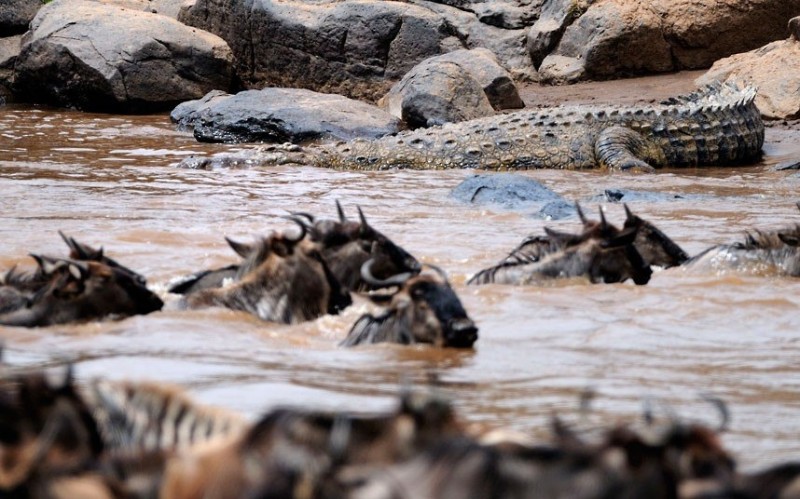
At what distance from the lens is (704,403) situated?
4.30 meters

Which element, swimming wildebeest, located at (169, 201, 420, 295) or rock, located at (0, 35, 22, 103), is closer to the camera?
swimming wildebeest, located at (169, 201, 420, 295)

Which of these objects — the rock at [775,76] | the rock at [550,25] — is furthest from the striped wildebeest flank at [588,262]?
the rock at [550,25]

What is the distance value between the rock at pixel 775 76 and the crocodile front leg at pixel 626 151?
241 centimetres

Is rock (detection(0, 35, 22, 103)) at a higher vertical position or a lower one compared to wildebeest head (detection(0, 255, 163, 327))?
lower

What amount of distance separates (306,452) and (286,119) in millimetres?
16266

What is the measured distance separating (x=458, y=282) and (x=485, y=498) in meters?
5.62

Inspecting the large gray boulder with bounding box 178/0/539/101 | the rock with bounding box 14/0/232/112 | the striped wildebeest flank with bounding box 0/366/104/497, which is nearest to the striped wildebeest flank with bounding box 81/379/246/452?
the striped wildebeest flank with bounding box 0/366/104/497

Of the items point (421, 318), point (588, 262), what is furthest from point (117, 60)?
point (421, 318)

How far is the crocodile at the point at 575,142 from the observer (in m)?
16.1

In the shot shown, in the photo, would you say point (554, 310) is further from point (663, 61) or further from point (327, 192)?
A: point (663, 61)

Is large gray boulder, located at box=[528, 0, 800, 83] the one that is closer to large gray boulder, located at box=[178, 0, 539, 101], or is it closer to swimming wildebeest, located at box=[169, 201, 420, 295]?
large gray boulder, located at box=[178, 0, 539, 101]

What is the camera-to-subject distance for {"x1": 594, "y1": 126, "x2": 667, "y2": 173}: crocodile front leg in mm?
15836

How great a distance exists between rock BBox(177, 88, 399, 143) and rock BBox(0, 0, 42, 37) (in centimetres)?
667

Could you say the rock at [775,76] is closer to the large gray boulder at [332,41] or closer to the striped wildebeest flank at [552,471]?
the large gray boulder at [332,41]
